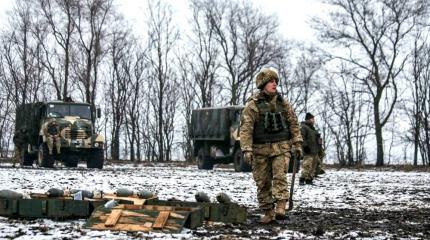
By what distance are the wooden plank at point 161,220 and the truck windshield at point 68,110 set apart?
17760 millimetres

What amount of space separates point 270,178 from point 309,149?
8125 mm

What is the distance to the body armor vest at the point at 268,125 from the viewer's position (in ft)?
25.7

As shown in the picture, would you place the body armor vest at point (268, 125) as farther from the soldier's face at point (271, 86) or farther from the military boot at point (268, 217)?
the military boot at point (268, 217)

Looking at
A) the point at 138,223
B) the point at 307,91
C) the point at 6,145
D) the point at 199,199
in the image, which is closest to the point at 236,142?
the point at 199,199

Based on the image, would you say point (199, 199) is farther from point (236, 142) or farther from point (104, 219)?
point (236, 142)

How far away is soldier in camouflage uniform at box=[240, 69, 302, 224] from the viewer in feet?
25.4

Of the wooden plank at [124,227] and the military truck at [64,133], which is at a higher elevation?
the military truck at [64,133]

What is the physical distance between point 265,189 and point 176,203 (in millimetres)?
1053

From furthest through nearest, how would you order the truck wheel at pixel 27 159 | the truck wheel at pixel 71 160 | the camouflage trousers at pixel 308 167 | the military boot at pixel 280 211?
the truck wheel at pixel 27 159 → the truck wheel at pixel 71 160 → the camouflage trousers at pixel 308 167 → the military boot at pixel 280 211

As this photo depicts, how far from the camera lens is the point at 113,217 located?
6.70 metres

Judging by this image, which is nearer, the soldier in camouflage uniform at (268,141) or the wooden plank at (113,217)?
the wooden plank at (113,217)

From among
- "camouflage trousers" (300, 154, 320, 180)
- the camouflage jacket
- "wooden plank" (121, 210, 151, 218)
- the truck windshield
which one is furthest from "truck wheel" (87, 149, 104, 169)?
"wooden plank" (121, 210, 151, 218)

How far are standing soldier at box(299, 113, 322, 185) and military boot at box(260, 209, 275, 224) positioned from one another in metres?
7.84

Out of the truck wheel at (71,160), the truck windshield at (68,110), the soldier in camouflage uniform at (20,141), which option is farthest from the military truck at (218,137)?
the soldier in camouflage uniform at (20,141)
